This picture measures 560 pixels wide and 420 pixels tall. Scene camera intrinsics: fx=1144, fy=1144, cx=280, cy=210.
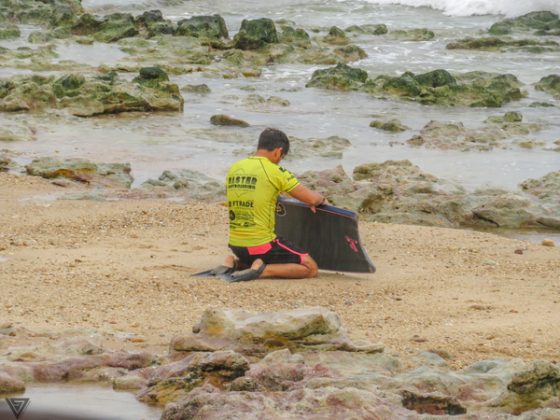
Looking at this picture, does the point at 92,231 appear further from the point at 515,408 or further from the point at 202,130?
the point at 202,130

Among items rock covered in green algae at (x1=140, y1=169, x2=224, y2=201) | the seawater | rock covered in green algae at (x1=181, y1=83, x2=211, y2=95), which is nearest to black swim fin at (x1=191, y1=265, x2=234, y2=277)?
rock covered in green algae at (x1=140, y1=169, x2=224, y2=201)

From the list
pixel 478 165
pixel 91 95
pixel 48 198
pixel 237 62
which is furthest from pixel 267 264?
pixel 237 62

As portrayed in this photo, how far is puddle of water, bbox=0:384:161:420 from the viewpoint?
539 centimetres

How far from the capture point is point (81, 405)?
556 centimetres

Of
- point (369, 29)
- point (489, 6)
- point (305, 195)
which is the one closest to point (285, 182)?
point (305, 195)

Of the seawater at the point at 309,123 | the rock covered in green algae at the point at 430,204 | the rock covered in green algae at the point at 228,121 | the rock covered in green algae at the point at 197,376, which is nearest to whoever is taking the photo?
the rock covered in green algae at the point at 197,376

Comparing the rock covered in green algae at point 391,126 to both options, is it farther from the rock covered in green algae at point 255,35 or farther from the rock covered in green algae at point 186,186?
the rock covered in green algae at point 255,35

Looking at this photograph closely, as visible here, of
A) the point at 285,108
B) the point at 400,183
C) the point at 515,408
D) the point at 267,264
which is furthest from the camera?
the point at 285,108

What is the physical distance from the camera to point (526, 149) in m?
16.6

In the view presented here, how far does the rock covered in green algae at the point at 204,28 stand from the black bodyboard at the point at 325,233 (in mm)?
19069

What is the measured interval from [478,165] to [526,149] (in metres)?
1.55

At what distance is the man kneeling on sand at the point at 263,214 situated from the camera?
29.2ft

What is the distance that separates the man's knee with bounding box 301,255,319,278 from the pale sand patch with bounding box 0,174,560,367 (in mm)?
101

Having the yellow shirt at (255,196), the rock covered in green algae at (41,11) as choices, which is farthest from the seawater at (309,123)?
the yellow shirt at (255,196)
